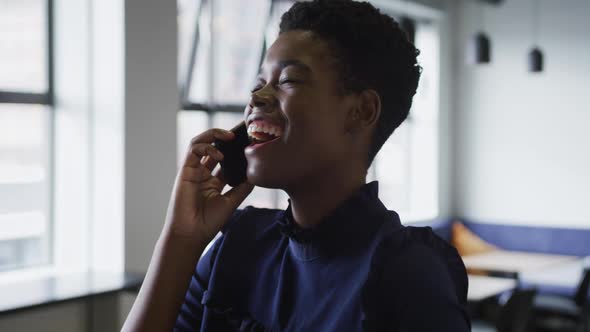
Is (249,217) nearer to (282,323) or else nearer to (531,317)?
(282,323)

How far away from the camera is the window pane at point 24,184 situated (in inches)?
142

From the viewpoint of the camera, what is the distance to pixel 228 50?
200 inches

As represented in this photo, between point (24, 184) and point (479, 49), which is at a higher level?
point (479, 49)

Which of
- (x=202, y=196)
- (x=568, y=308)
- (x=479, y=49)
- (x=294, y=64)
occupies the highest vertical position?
(x=479, y=49)

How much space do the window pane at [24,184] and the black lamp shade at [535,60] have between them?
371 cm

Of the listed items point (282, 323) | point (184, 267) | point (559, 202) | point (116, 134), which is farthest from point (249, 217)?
point (559, 202)

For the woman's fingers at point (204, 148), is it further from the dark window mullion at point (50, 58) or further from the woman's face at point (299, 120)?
the dark window mullion at point (50, 58)

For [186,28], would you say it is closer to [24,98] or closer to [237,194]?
[24,98]

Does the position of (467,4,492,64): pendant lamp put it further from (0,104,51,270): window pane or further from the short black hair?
the short black hair

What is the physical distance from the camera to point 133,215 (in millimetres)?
3713

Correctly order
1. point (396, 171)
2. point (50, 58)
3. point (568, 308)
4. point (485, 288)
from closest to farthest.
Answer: point (50, 58) < point (485, 288) < point (568, 308) < point (396, 171)

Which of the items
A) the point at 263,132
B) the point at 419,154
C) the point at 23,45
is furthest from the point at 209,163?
the point at 419,154

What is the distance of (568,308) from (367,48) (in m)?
4.81

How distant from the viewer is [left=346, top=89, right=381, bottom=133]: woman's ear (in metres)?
1.14
